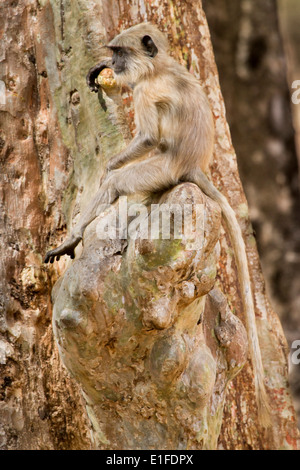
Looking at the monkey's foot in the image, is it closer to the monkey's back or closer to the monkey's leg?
the monkey's leg

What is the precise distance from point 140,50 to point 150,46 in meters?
0.06

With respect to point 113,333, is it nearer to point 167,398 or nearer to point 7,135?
point 167,398

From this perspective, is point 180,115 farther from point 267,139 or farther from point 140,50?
point 267,139

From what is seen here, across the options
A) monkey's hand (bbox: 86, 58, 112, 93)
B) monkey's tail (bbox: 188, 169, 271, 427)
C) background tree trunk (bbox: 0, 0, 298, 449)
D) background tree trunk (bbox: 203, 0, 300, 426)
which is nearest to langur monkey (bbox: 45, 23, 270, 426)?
monkey's tail (bbox: 188, 169, 271, 427)

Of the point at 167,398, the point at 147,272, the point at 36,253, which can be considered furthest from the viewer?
the point at 36,253

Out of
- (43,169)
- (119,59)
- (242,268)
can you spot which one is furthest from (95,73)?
(242,268)

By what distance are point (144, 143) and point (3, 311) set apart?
119 centimetres

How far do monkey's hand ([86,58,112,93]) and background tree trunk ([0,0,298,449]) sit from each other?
71 millimetres

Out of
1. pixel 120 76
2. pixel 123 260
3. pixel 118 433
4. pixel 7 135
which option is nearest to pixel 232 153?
pixel 120 76

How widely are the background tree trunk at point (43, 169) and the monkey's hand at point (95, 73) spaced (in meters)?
0.07

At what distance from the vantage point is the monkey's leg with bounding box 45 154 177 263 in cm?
308

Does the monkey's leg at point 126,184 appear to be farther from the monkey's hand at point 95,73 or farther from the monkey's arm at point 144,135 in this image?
the monkey's hand at point 95,73

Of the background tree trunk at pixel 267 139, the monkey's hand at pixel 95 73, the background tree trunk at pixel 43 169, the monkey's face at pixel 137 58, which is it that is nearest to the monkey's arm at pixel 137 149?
the background tree trunk at pixel 43 169

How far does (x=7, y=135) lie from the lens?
11.9ft
